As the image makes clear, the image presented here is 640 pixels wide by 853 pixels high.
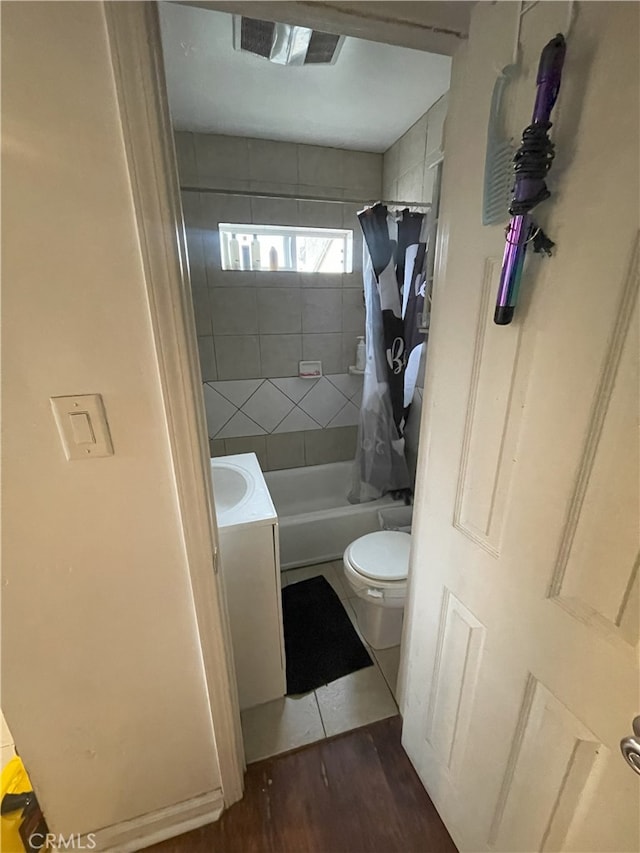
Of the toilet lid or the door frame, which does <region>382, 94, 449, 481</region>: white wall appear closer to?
the toilet lid

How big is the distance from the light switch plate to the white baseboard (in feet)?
3.68

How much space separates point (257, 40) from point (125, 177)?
1122 mm

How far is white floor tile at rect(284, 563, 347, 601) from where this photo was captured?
A: 1.99 m

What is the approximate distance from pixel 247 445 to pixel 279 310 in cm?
93

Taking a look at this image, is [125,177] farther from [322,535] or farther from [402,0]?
[322,535]

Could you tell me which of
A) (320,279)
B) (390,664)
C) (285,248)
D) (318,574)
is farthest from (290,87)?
(390,664)

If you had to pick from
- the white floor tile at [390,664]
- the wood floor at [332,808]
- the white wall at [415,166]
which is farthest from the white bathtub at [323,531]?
the wood floor at [332,808]

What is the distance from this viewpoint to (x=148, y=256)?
628 millimetres

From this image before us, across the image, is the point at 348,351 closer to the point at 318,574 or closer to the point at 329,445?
the point at 329,445

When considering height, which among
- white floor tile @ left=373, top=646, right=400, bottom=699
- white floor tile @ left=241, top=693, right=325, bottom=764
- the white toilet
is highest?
the white toilet

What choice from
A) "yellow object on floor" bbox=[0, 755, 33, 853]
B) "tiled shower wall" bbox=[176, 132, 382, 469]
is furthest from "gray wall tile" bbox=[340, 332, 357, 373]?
"yellow object on floor" bbox=[0, 755, 33, 853]

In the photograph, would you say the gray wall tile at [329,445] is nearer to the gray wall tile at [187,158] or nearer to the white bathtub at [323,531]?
the white bathtub at [323,531]

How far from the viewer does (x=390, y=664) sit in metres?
1.54

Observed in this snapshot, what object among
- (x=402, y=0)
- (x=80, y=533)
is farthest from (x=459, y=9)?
(x=80, y=533)
